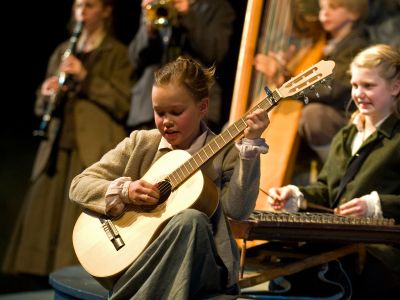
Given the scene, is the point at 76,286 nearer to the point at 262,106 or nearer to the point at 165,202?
the point at 165,202

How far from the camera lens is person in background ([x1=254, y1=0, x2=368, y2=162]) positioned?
438cm

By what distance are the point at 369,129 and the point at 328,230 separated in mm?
723

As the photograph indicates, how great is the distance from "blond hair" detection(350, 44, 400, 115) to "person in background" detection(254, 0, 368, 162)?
557 mm

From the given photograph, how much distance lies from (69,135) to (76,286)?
1.95 m

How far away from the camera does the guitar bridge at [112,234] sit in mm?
2984

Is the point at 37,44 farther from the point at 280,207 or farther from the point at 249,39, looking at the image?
the point at 280,207

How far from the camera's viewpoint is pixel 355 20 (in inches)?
179

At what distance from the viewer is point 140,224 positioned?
9.69 feet

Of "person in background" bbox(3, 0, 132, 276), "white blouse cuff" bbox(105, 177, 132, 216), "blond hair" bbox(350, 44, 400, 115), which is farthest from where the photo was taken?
"person in background" bbox(3, 0, 132, 276)

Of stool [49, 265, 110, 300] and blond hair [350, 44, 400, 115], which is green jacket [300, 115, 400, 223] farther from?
stool [49, 265, 110, 300]

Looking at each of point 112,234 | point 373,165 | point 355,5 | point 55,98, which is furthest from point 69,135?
point 112,234

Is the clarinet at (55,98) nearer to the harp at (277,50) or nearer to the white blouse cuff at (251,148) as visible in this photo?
the harp at (277,50)

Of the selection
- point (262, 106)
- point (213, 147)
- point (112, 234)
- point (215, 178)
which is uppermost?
point (262, 106)

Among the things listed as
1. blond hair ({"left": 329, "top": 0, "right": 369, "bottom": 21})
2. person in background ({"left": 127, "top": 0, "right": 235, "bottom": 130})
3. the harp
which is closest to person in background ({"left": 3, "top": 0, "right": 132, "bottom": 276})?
person in background ({"left": 127, "top": 0, "right": 235, "bottom": 130})
